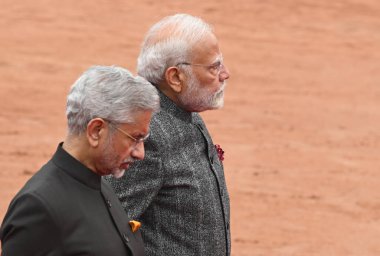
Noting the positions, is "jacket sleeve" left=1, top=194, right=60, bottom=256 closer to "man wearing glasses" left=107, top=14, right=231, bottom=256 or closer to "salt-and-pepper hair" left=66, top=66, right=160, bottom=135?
"salt-and-pepper hair" left=66, top=66, right=160, bottom=135

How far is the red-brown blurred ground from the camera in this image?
9.12m

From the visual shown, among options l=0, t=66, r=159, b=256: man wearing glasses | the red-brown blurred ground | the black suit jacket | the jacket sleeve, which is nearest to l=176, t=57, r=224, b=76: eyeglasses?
l=0, t=66, r=159, b=256: man wearing glasses

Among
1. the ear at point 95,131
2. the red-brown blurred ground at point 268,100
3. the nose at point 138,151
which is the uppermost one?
the ear at point 95,131

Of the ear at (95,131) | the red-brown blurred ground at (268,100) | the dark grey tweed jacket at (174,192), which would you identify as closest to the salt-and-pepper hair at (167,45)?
the dark grey tweed jacket at (174,192)

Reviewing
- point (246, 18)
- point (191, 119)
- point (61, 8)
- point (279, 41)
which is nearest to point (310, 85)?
point (279, 41)

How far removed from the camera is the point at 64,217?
3180 millimetres

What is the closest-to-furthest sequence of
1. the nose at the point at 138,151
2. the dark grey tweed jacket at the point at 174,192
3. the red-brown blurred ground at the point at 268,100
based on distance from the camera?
the nose at the point at 138,151 < the dark grey tweed jacket at the point at 174,192 < the red-brown blurred ground at the point at 268,100

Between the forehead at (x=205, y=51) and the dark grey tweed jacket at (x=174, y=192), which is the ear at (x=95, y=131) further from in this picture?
the forehead at (x=205, y=51)

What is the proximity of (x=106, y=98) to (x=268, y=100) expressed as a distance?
9313mm

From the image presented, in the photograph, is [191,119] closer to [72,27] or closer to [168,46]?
[168,46]

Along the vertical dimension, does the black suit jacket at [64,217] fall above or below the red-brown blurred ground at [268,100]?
above

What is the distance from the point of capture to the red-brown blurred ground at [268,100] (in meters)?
9.12

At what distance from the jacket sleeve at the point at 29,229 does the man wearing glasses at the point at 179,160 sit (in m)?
0.66

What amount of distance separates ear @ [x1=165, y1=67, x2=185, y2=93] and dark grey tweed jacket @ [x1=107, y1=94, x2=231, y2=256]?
59 mm
